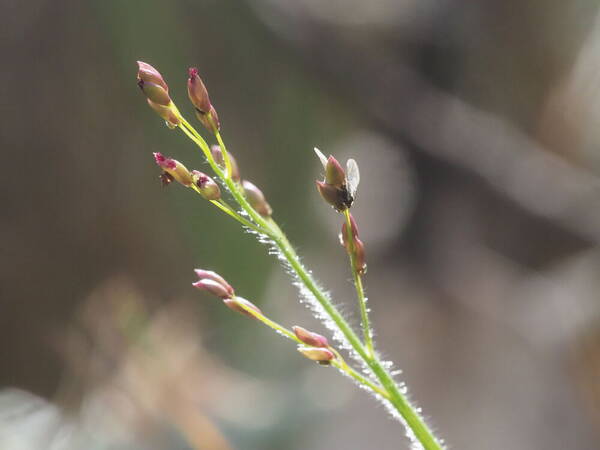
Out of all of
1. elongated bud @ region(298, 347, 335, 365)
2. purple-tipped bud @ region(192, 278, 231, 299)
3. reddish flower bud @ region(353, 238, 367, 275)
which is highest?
reddish flower bud @ region(353, 238, 367, 275)

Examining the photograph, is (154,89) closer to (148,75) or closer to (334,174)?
(148,75)

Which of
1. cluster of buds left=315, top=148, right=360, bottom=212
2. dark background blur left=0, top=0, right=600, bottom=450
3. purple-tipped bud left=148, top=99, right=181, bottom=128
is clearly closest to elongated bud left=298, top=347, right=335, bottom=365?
cluster of buds left=315, top=148, right=360, bottom=212

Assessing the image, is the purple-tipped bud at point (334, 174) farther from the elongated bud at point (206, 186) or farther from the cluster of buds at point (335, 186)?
the elongated bud at point (206, 186)

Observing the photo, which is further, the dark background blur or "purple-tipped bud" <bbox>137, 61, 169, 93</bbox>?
the dark background blur

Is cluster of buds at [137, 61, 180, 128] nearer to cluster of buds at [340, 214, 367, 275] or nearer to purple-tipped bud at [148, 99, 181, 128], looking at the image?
purple-tipped bud at [148, 99, 181, 128]

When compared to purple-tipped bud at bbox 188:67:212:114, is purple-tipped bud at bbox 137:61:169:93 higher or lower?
lower

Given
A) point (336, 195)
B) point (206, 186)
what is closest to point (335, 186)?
point (336, 195)

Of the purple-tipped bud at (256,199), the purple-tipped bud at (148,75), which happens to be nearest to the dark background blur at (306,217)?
the purple-tipped bud at (256,199)
